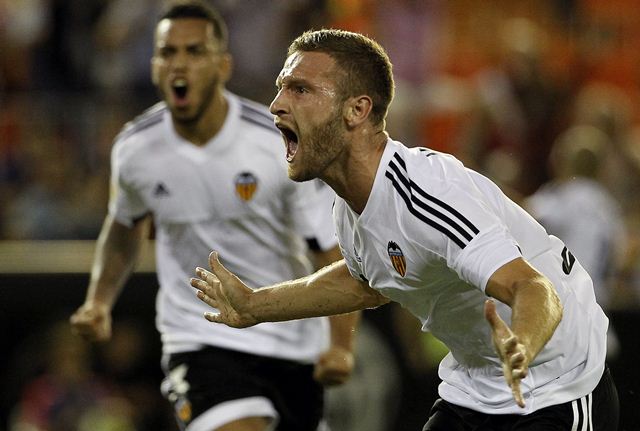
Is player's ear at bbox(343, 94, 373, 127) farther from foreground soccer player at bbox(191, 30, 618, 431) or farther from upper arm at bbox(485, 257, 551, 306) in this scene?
upper arm at bbox(485, 257, 551, 306)

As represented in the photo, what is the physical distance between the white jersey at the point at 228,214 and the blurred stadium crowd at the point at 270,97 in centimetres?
439

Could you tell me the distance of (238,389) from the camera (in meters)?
6.09

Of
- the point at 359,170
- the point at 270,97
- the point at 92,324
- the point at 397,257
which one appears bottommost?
the point at 270,97

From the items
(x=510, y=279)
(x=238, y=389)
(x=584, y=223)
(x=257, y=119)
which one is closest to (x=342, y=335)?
(x=238, y=389)

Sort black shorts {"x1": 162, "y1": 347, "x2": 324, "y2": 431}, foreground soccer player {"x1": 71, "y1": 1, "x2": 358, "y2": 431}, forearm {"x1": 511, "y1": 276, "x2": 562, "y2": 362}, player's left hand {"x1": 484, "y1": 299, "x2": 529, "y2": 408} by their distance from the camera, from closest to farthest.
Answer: player's left hand {"x1": 484, "y1": 299, "x2": 529, "y2": 408} → forearm {"x1": 511, "y1": 276, "x2": 562, "y2": 362} → black shorts {"x1": 162, "y1": 347, "x2": 324, "y2": 431} → foreground soccer player {"x1": 71, "y1": 1, "x2": 358, "y2": 431}

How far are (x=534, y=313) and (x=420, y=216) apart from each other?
580 mm

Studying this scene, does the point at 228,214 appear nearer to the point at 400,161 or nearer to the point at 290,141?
the point at 290,141

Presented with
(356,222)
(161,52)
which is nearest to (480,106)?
(161,52)

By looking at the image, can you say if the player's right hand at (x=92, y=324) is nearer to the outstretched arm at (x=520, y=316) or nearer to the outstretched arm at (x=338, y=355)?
the outstretched arm at (x=338, y=355)

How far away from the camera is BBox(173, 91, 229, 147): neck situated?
6.37 meters

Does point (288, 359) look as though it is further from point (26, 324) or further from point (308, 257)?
point (26, 324)

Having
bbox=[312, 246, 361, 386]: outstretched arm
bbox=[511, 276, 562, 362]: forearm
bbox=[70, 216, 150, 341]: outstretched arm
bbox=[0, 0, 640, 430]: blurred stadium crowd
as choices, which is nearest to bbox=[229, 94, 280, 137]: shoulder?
bbox=[70, 216, 150, 341]: outstretched arm

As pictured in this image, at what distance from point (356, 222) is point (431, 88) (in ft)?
27.1

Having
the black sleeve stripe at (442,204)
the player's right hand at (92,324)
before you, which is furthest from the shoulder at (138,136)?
the black sleeve stripe at (442,204)
